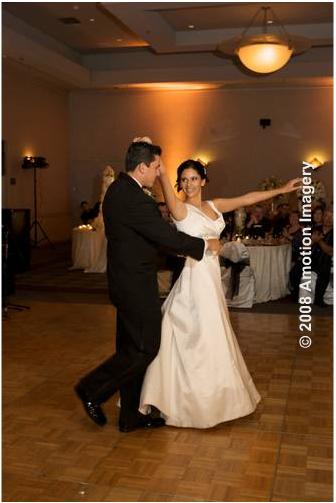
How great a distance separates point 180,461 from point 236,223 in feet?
18.3

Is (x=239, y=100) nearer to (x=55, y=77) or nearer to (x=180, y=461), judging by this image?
(x=55, y=77)

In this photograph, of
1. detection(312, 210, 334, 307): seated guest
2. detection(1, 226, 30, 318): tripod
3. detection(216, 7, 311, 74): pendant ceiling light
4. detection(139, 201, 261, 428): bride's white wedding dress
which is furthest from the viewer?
detection(216, 7, 311, 74): pendant ceiling light

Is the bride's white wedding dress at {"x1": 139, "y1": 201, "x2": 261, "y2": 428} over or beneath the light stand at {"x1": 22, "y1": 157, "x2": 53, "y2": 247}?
beneath

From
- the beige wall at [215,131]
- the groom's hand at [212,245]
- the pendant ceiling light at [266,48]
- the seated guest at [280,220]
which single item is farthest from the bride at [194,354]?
the beige wall at [215,131]

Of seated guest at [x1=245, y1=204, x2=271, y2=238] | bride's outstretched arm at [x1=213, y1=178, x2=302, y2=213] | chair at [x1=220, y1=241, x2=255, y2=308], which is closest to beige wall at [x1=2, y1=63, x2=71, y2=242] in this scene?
seated guest at [x1=245, y1=204, x2=271, y2=238]

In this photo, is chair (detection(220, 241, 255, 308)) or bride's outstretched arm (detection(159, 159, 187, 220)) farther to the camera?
chair (detection(220, 241, 255, 308))

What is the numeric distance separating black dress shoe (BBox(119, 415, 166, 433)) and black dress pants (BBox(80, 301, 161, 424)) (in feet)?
0.10

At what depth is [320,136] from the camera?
14430 millimetres

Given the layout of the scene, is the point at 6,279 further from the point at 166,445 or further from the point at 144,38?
the point at 144,38

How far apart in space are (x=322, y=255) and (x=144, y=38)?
582 cm

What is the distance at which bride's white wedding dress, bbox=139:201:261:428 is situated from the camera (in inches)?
135

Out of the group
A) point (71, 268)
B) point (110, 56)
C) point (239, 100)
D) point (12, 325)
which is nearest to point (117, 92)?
point (110, 56)

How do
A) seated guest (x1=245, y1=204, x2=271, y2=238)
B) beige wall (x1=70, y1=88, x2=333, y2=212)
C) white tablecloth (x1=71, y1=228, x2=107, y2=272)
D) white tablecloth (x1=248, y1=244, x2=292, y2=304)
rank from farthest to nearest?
1. beige wall (x1=70, y1=88, x2=333, y2=212)
2. white tablecloth (x1=71, y1=228, x2=107, y2=272)
3. seated guest (x1=245, y1=204, x2=271, y2=238)
4. white tablecloth (x1=248, y1=244, x2=292, y2=304)

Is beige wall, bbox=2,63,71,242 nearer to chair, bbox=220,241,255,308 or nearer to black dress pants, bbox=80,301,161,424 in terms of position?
chair, bbox=220,241,255,308
